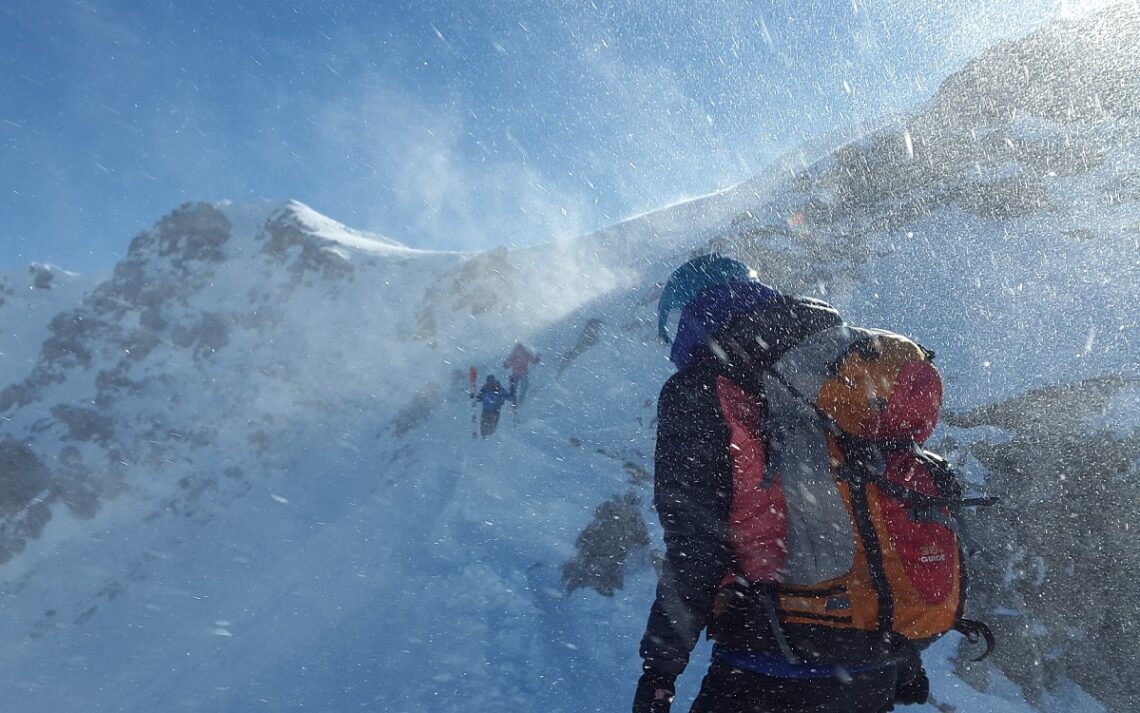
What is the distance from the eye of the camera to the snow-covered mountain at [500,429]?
35.0 feet

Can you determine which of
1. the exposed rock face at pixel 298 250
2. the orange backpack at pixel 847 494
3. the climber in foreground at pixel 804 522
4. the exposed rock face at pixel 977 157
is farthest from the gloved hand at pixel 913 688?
the exposed rock face at pixel 298 250

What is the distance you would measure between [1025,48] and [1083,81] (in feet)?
17.0

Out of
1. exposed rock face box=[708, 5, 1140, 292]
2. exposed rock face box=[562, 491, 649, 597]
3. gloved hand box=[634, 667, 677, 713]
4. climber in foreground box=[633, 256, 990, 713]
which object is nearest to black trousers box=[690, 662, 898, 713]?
climber in foreground box=[633, 256, 990, 713]

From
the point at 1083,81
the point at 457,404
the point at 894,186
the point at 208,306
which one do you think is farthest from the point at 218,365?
the point at 1083,81

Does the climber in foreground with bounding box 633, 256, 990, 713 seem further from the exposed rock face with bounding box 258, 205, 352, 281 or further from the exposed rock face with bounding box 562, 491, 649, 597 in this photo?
the exposed rock face with bounding box 258, 205, 352, 281

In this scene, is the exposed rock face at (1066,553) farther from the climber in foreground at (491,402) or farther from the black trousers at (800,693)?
the climber in foreground at (491,402)

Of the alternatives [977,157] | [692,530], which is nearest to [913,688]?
[692,530]

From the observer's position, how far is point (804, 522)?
1.80 metres

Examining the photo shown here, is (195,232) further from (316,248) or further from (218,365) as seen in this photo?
(218,365)

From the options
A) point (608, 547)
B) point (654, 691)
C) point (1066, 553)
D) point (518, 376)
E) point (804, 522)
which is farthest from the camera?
point (518, 376)

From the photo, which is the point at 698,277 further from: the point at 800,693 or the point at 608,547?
the point at 608,547

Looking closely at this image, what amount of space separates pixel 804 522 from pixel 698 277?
91 centimetres

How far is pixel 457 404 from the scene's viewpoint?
2434 centimetres

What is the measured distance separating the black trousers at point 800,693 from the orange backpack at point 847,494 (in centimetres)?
15
